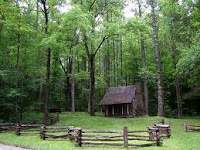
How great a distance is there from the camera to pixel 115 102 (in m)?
32.9

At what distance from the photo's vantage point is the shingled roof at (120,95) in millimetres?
32134

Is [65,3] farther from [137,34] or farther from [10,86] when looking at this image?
[10,86]

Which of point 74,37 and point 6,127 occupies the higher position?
point 74,37

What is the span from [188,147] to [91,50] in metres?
20.8

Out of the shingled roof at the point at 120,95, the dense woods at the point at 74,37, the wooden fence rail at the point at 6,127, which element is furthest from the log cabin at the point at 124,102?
the wooden fence rail at the point at 6,127

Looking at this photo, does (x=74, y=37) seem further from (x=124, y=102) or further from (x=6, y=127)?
(x=6, y=127)

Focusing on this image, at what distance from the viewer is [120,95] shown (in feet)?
110

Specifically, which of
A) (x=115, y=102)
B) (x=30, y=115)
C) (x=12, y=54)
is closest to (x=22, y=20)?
(x=12, y=54)

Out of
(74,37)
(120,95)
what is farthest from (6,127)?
(120,95)

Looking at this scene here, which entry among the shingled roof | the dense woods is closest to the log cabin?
the shingled roof

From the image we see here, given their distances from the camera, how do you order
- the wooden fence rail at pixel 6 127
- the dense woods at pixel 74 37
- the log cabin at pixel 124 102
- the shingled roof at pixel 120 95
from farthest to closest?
1. the shingled roof at pixel 120 95
2. the log cabin at pixel 124 102
3. the dense woods at pixel 74 37
4. the wooden fence rail at pixel 6 127

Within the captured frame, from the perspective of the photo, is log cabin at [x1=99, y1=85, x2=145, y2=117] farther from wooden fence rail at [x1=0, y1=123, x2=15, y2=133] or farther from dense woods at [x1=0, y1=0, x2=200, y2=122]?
wooden fence rail at [x1=0, y1=123, x2=15, y2=133]

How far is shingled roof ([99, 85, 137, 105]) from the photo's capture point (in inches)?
1265

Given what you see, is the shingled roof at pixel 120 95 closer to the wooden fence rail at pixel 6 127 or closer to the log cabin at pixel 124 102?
the log cabin at pixel 124 102
